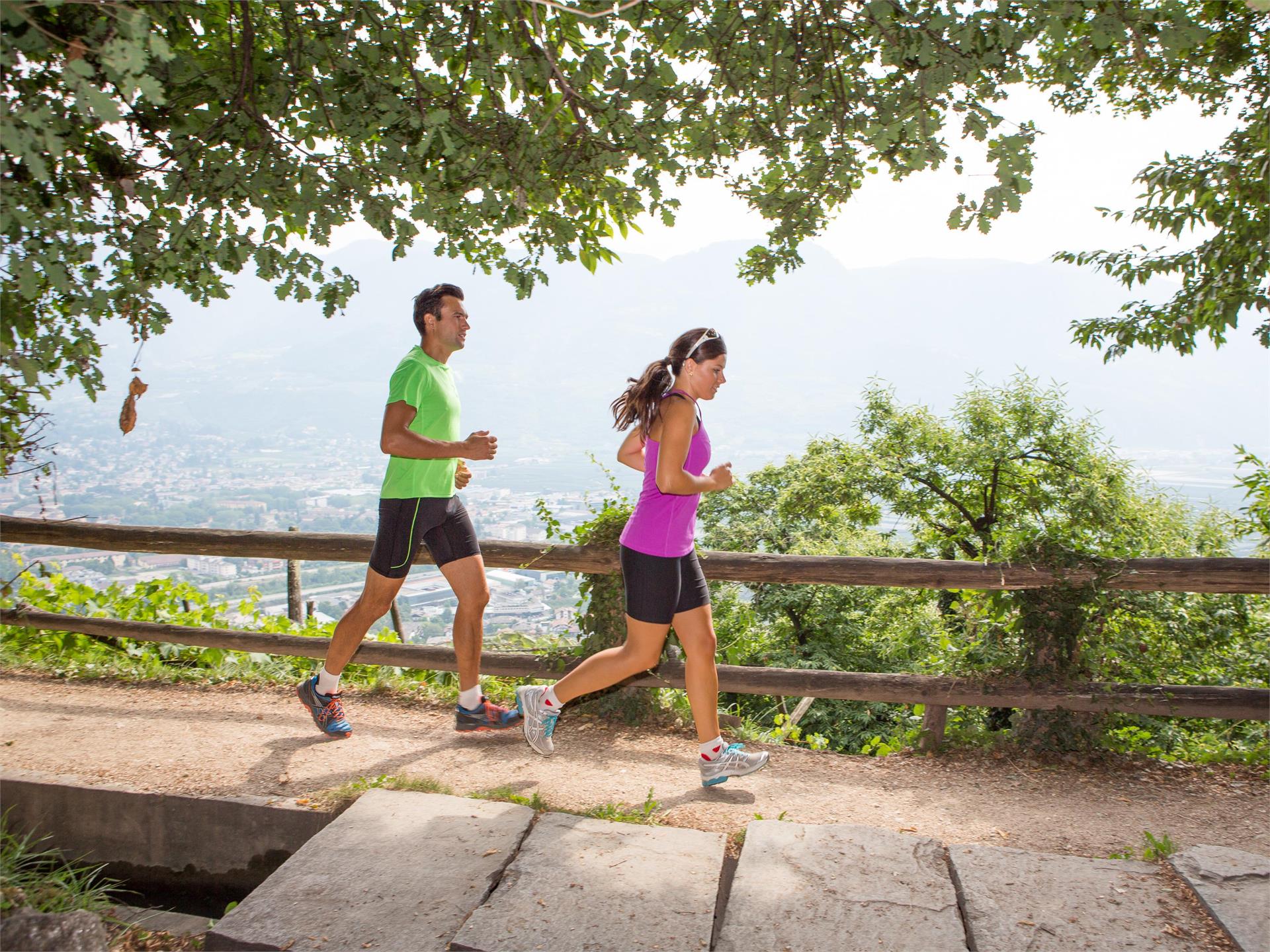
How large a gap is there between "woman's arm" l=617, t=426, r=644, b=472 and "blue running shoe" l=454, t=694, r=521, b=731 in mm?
1498

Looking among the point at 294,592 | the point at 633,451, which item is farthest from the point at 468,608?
the point at 294,592

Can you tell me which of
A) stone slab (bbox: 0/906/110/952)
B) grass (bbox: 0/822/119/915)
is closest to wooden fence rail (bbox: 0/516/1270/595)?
grass (bbox: 0/822/119/915)

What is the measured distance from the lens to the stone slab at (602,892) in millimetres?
2590

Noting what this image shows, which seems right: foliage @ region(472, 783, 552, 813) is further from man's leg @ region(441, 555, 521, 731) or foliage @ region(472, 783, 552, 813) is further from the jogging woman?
man's leg @ region(441, 555, 521, 731)

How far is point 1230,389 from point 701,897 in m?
235

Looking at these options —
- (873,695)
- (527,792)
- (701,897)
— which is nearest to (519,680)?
(527,792)

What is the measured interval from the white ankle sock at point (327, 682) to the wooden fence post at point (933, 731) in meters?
3.11

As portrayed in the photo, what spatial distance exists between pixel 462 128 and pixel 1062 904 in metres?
3.76

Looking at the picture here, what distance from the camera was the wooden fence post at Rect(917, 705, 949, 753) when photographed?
4.74 metres

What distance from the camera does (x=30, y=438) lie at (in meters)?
4.21

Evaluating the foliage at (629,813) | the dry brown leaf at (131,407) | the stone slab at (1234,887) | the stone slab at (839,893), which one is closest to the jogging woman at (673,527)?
→ the foliage at (629,813)

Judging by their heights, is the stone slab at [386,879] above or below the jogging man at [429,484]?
below

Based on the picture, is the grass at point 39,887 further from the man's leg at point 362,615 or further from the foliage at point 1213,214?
the foliage at point 1213,214

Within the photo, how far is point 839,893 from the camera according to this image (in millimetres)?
2854
